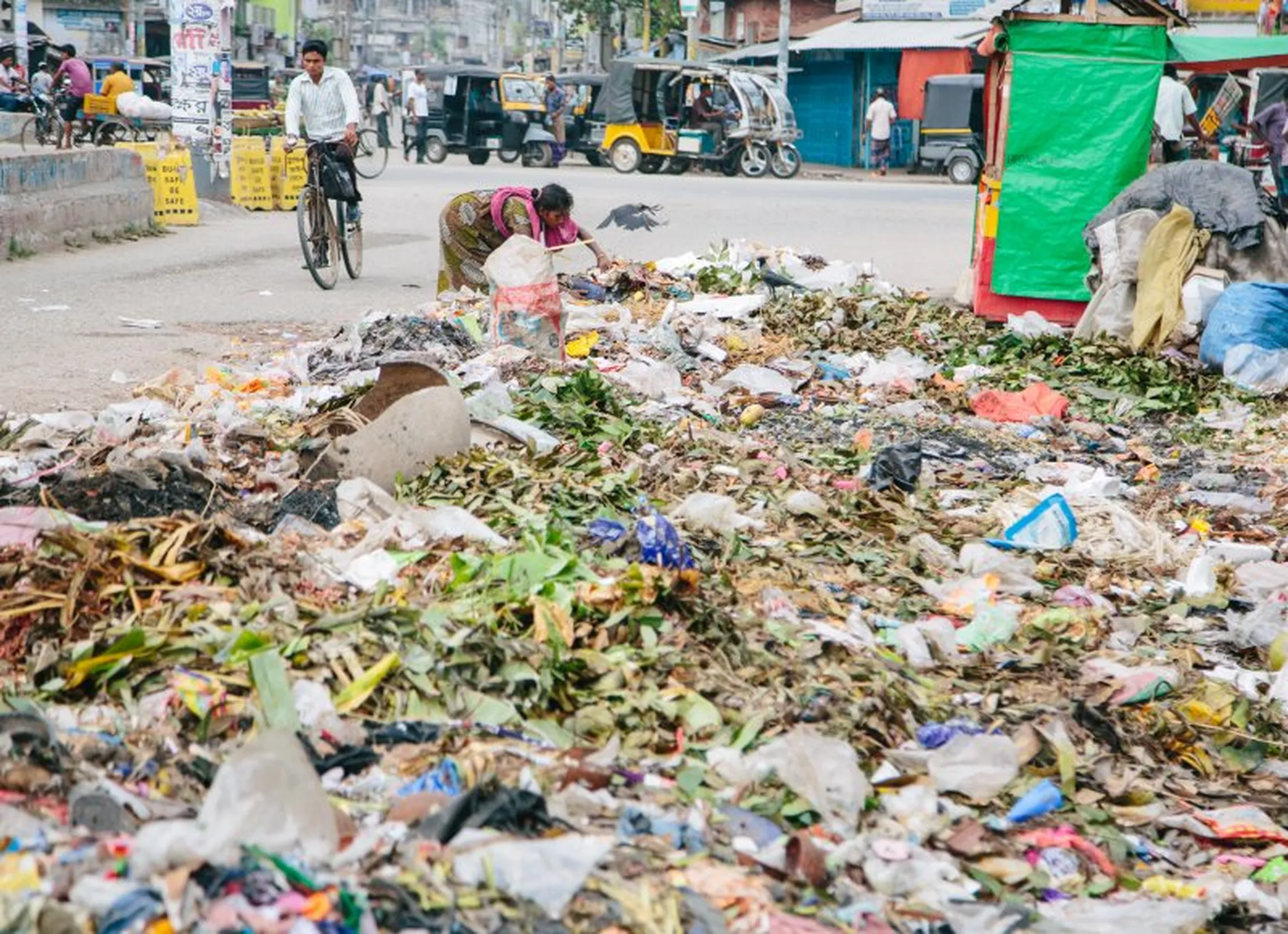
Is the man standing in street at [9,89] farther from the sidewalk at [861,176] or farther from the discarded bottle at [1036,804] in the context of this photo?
the discarded bottle at [1036,804]

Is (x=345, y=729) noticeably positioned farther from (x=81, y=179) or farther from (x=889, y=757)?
(x=81, y=179)

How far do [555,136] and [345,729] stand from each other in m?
29.3

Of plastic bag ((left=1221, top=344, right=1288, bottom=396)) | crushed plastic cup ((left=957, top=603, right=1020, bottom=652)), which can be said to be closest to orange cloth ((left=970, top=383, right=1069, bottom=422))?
plastic bag ((left=1221, top=344, right=1288, bottom=396))

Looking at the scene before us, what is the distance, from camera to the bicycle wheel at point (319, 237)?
1117 cm

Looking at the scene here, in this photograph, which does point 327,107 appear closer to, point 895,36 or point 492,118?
point 492,118

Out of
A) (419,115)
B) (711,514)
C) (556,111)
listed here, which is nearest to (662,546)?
(711,514)

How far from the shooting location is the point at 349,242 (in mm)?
12102

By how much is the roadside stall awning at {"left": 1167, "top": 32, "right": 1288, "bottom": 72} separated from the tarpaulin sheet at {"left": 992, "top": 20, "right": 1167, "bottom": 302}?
292mm

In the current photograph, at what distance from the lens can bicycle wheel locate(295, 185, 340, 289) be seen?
11172mm

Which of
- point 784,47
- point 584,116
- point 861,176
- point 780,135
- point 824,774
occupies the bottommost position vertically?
point 824,774

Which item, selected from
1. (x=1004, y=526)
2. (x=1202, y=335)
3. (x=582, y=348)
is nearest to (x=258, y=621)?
(x=1004, y=526)

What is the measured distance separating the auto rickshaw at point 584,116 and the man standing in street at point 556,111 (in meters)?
0.45

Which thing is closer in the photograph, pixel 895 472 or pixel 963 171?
pixel 895 472

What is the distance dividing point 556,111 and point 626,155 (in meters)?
2.97
